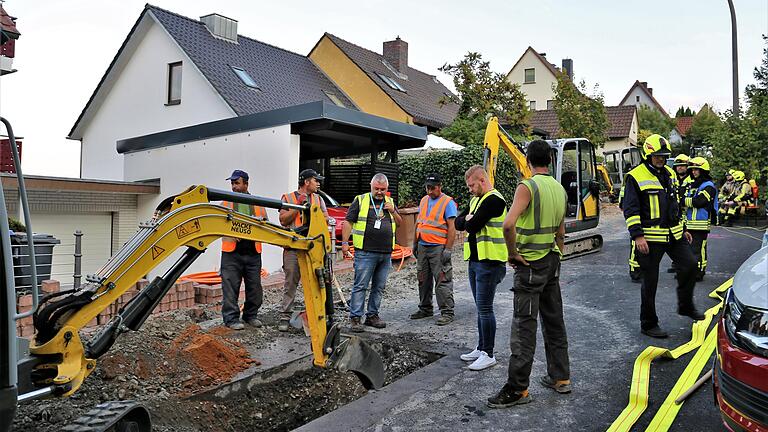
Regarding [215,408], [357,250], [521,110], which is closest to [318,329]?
[215,408]

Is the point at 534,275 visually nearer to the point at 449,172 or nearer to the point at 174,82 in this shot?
the point at 449,172

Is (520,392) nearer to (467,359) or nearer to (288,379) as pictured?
(467,359)

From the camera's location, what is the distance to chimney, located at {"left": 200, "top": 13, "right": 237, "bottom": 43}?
21.3 m

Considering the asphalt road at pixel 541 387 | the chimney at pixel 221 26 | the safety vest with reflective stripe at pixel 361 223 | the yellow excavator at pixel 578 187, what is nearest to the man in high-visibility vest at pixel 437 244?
the asphalt road at pixel 541 387

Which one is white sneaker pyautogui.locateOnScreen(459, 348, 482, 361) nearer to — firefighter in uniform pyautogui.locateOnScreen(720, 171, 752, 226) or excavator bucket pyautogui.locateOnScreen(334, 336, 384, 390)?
excavator bucket pyautogui.locateOnScreen(334, 336, 384, 390)

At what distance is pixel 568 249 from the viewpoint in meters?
12.5

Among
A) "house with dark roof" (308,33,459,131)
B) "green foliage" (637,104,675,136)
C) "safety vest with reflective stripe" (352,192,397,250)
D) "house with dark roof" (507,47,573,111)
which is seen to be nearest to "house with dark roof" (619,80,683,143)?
"green foliage" (637,104,675,136)

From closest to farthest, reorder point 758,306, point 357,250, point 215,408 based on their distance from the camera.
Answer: point 758,306, point 215,408, point 357,250

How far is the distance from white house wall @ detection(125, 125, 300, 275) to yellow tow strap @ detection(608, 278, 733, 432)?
6.99m

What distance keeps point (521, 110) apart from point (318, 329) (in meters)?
20.3

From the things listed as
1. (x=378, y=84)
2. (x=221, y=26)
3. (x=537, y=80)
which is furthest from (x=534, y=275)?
(x=537, y=80)

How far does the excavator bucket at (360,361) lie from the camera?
15.3 ft

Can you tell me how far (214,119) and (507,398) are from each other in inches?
599

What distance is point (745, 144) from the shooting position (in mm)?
19594
